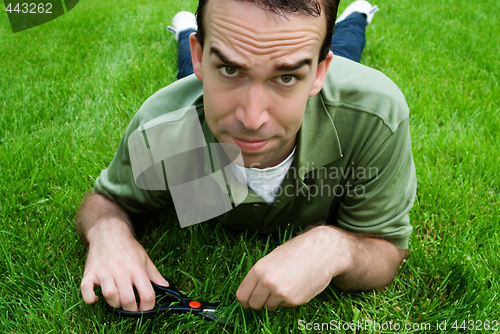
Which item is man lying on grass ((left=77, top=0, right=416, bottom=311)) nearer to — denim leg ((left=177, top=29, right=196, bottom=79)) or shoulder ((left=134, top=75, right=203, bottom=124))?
shoulder ((left=134, top=75, right=203, bottom=124))

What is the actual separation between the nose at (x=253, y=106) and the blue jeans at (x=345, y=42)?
2.04 m

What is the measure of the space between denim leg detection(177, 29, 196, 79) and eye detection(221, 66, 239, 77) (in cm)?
199

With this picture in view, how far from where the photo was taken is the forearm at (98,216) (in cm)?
185

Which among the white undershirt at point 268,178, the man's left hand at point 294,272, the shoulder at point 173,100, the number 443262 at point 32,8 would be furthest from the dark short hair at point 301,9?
the number 443262 at point 32,8

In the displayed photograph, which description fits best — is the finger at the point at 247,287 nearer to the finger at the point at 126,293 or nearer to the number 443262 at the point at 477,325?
the finger at the point at 126,293

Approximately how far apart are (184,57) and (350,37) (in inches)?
55.0

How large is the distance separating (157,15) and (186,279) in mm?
3860

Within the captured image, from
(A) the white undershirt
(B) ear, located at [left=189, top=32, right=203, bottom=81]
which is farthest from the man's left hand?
(B) ear, located at [left=189, top=32, right=203, bottom=81]

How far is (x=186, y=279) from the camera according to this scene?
1954 millimetres

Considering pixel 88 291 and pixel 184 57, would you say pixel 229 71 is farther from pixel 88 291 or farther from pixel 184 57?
pixel 184 57

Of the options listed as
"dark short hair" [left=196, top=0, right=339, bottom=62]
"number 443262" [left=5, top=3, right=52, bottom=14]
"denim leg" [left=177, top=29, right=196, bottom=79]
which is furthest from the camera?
"number 443262" [left=5, top=3, right=52, bottom=14]

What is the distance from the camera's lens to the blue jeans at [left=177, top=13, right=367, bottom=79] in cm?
344

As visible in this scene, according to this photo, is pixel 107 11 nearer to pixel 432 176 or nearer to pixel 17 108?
pixel 17 108

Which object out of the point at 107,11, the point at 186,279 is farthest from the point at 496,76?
the point at 107,11
